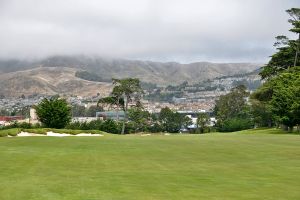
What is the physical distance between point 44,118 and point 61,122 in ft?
8.48

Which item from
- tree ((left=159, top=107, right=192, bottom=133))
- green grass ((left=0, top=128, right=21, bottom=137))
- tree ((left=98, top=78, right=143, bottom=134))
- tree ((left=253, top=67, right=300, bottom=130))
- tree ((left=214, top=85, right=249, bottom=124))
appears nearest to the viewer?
green grass ((left=0, top=128, right=21, bottom=137))

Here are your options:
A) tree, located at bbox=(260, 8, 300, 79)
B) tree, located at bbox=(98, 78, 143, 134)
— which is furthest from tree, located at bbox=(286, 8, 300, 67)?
tree, located at bbox=(98, 78, 143, 134)

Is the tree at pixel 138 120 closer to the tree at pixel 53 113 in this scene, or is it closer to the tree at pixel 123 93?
the tree at pixel 123 93

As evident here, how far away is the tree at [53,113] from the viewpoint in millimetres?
71125

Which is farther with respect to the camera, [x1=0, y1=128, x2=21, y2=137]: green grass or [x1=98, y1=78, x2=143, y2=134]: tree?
[x1=98, y1=78, x2=143, y2=134]: tree

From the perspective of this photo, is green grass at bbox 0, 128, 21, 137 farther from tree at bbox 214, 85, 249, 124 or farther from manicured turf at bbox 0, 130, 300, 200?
tree at bbox 214, 85, 249, 124

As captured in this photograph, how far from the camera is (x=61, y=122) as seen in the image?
7244cm

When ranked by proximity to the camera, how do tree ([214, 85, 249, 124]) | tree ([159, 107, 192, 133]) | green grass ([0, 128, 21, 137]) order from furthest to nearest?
tree ([159, 107, 192, 133]), tree ([214, 85, 249, 124]), green grass ([0, 128, 21, 137])

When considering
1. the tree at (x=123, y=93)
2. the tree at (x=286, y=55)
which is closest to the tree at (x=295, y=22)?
the tree at (x=286, y=55)

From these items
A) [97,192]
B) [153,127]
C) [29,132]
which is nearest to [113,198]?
[97,192]

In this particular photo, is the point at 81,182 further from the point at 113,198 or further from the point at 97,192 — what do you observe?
the point at 113,198

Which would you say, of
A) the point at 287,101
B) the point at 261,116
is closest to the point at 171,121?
the point at 261,116

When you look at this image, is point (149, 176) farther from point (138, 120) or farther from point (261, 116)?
point (138, 120)

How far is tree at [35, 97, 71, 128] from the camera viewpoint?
71.1 meters
